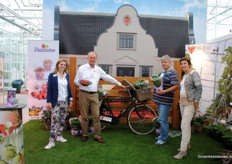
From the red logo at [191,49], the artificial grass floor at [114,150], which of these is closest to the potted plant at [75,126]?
the artificial grass floor at [114,150]

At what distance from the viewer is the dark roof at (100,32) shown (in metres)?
5.27

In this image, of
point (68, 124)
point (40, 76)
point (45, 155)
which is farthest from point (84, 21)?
point (45, 155)

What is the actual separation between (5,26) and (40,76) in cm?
910

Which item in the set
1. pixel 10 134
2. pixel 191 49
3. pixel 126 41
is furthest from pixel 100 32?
Answer: pixel 10 134

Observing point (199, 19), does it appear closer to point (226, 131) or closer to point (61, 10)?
point (226, 131)

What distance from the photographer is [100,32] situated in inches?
213

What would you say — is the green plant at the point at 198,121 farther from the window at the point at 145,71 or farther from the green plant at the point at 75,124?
the green plant at the point at 75,124

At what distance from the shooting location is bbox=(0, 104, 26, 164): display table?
197 centimetres

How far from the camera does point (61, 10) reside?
5.14m

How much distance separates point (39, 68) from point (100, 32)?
1.90 metres

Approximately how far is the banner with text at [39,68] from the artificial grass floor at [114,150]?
1.06 metres

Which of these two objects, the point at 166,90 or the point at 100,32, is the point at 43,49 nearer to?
the point at 100,32

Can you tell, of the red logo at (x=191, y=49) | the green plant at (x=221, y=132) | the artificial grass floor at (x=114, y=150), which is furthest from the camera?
the red logo at (x=191, y=49)

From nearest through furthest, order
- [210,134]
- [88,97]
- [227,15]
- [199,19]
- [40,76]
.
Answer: [88,97], [210,134], [40,76], [199,19], [227,15]
